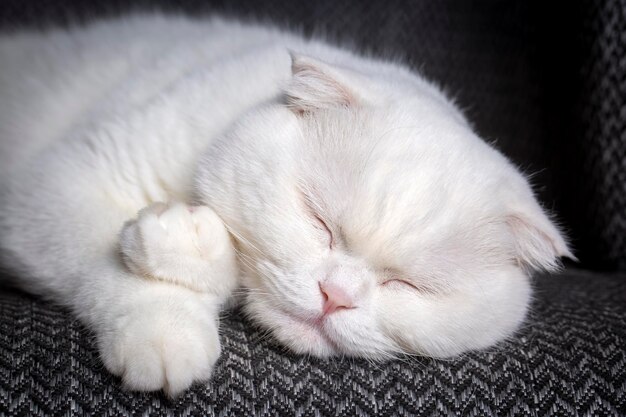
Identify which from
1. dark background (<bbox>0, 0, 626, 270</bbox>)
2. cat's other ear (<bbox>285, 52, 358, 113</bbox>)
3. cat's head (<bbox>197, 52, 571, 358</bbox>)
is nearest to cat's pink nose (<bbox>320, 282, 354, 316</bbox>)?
cat's head (<bbox>197, 52, 571, 358</bbox>)

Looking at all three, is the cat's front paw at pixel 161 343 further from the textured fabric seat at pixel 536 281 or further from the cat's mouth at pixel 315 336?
the cat's mouth at pixel 315 336

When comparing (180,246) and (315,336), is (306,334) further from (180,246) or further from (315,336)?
(180,246)

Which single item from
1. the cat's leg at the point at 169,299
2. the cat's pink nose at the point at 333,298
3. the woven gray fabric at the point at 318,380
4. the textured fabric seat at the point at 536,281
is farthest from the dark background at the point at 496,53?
the cat's leg at the point at 169,299

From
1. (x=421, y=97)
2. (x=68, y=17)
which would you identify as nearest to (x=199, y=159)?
(x=421, y=97)

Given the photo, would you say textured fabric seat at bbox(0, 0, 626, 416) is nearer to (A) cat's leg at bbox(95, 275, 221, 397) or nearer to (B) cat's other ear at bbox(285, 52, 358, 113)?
(A) cat's leg at bbox(95, 275, 221, 397)

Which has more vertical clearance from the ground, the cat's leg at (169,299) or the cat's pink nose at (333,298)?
the cat's pink nose at (333,298)

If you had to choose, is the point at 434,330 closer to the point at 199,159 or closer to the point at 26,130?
the point at 199,159

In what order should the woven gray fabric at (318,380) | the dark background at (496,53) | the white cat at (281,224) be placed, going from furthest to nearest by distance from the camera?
the dark background at (496,53), the white cat at (281,224), the woven gray fabric at (318,380)
